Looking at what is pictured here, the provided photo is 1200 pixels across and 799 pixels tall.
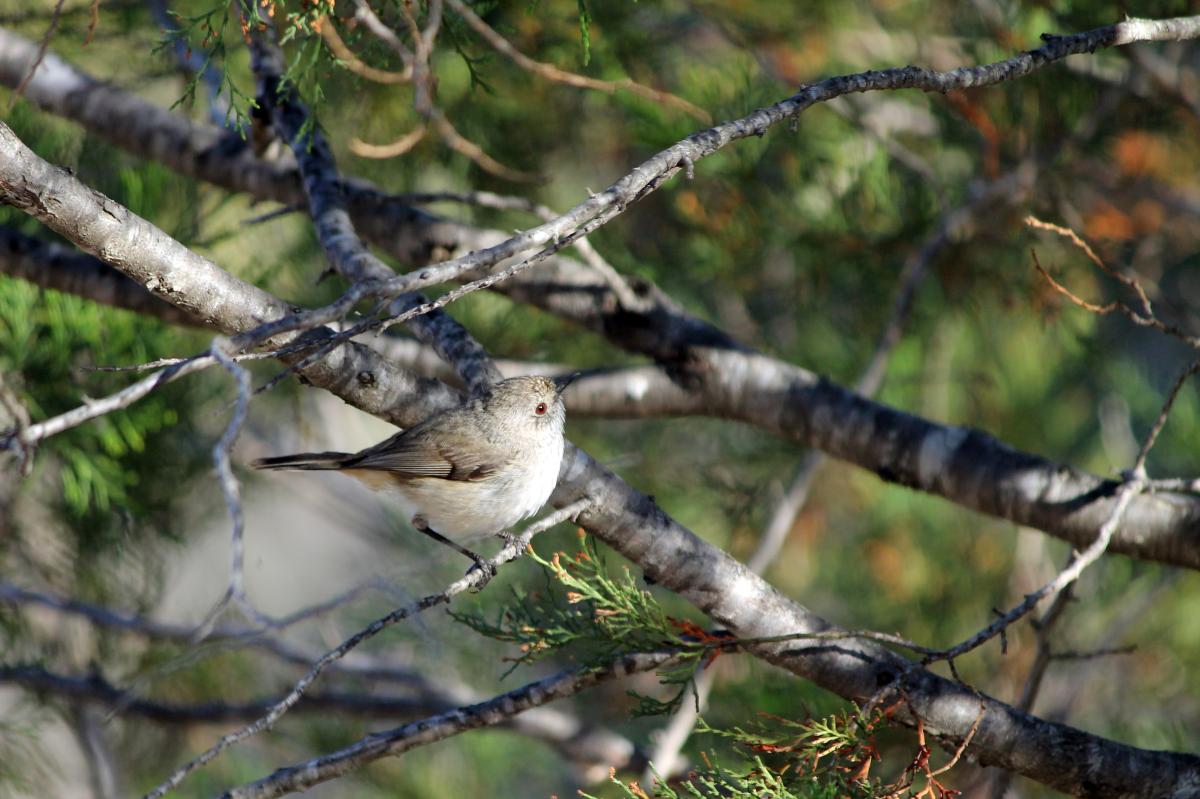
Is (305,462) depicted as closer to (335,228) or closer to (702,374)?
(335,228)

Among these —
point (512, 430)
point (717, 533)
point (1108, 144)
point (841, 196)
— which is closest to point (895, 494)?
point (717, 533)

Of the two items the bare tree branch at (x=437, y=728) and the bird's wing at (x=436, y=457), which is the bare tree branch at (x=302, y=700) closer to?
the bird's wing at (x=436, y=457)

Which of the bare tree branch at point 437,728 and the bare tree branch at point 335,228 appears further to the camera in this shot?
the bare tree branch at point 335,228

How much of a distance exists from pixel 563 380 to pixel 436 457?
0.45m

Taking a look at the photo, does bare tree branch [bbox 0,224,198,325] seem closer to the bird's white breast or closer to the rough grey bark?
the rough grey bark

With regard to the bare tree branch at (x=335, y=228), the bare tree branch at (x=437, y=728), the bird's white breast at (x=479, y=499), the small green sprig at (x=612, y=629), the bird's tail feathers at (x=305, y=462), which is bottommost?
the bare tree branch at (x=437, y=728)

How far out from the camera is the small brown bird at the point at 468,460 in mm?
2764

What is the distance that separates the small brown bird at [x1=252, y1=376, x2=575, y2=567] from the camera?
2764mm

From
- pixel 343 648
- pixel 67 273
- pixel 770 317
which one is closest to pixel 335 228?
pixel 67 273

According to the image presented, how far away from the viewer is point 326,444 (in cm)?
491

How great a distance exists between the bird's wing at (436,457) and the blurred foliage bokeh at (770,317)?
0.55 m

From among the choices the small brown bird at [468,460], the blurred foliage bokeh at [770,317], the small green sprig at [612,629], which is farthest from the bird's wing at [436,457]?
the small green sprig at [612,629]

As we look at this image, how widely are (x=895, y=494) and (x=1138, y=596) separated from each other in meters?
0.97

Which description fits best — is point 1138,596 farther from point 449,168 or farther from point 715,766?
point 449,168
